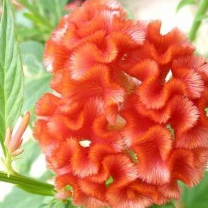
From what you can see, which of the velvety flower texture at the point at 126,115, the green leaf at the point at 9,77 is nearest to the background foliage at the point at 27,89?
the green leaf at the point at 9,77

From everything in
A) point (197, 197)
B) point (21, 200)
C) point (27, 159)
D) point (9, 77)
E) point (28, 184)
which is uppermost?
point (9, 77)

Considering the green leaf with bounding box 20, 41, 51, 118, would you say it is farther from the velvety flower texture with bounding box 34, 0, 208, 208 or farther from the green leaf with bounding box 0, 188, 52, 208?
the velvety flower texture with bounding box 34, 0, 208, 208

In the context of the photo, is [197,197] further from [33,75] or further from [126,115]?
[33,75]

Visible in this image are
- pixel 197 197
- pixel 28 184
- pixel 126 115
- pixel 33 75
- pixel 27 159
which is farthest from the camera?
pixel 33 75

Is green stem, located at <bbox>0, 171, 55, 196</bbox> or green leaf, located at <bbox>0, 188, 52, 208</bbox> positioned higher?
green stem, located at <bbox>0, 171, 55, 196</bbox>

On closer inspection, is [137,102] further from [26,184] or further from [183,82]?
[26,184]

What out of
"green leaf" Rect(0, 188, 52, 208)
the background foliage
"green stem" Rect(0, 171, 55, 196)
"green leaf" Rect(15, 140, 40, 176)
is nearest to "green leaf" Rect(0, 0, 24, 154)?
the background foliage

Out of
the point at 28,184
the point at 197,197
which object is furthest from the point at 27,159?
the point at 28,184

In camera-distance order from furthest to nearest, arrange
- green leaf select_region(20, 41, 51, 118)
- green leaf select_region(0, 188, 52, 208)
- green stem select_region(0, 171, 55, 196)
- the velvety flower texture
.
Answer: green leaf select_region(20, 41, 51, 118) < green leaf select_region(0, 188, 52, 208) < green stem select_region(0, 171, 55, 196) < the velvety flower texture
